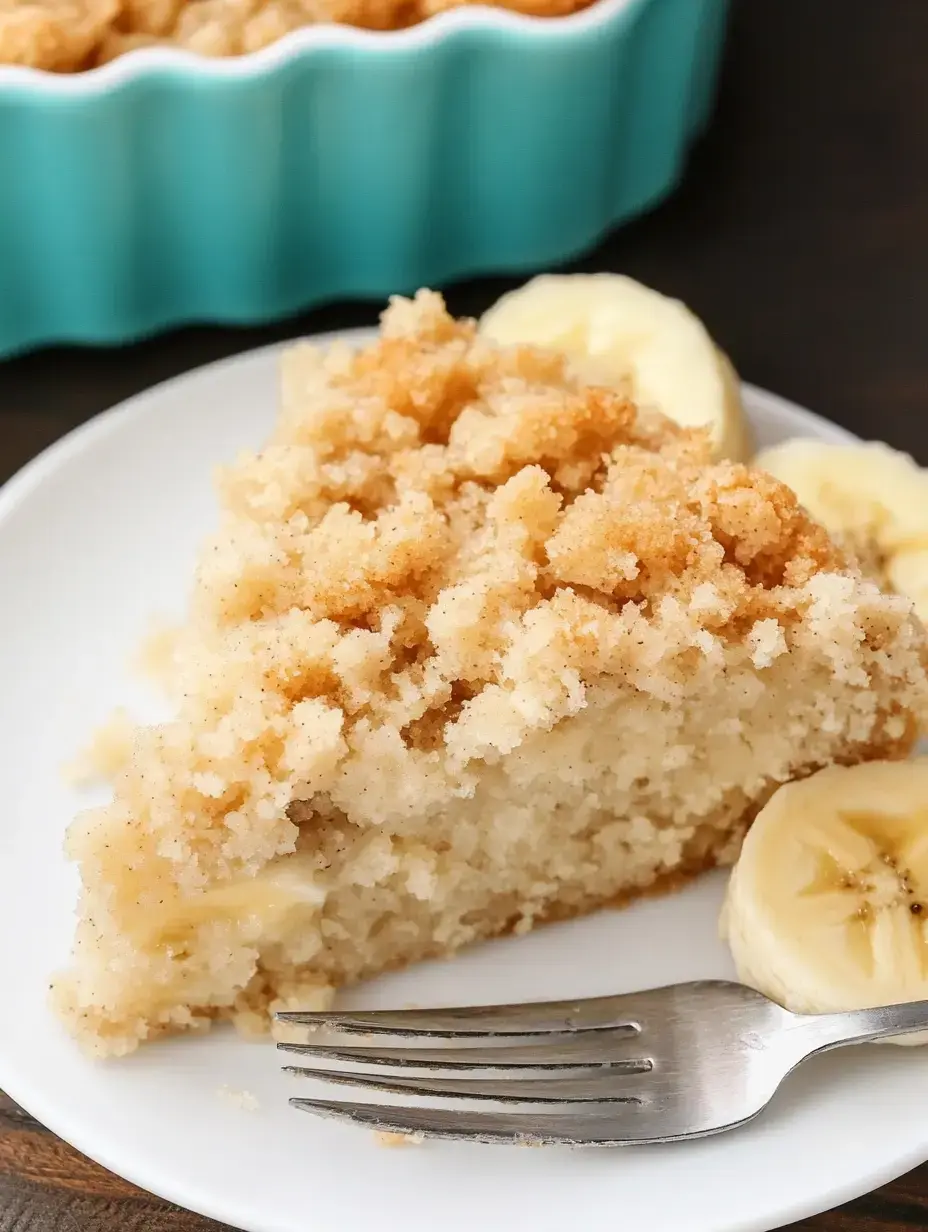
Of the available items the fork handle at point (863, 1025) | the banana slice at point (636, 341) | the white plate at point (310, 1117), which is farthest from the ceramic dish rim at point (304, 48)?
the fork handle at point (863, 1025)

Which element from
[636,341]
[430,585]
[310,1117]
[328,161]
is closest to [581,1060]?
[310,1117]

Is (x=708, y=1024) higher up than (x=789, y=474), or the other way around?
(x=789, y=474)

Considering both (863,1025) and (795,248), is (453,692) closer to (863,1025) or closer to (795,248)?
(863,1025)

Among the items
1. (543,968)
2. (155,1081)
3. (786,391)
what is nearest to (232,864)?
(155,1081)

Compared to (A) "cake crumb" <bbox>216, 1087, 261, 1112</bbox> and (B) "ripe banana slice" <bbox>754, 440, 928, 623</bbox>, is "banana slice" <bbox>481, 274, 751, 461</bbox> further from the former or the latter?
(A) "cake crumb" <bbox>216, 1087, 261, 1112</bbox>

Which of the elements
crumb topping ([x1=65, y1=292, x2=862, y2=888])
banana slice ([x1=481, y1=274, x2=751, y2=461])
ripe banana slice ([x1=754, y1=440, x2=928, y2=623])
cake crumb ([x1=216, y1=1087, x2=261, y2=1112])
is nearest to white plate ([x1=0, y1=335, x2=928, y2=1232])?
cake crumb ([x1=216, y1=1087, x2=261, y2=1112])

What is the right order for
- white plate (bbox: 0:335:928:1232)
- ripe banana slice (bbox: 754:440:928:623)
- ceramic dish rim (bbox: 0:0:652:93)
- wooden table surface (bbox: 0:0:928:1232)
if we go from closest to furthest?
white plate (bbox: 0:335:928:1232) → ripe banana slice (bbox: 754:440:928:623) → ceramic dish rim (bbox: 0:0:652:93) → wooden table surface (bbox: 0:0:928:1232)

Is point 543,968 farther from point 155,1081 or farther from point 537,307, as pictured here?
point 537,307
